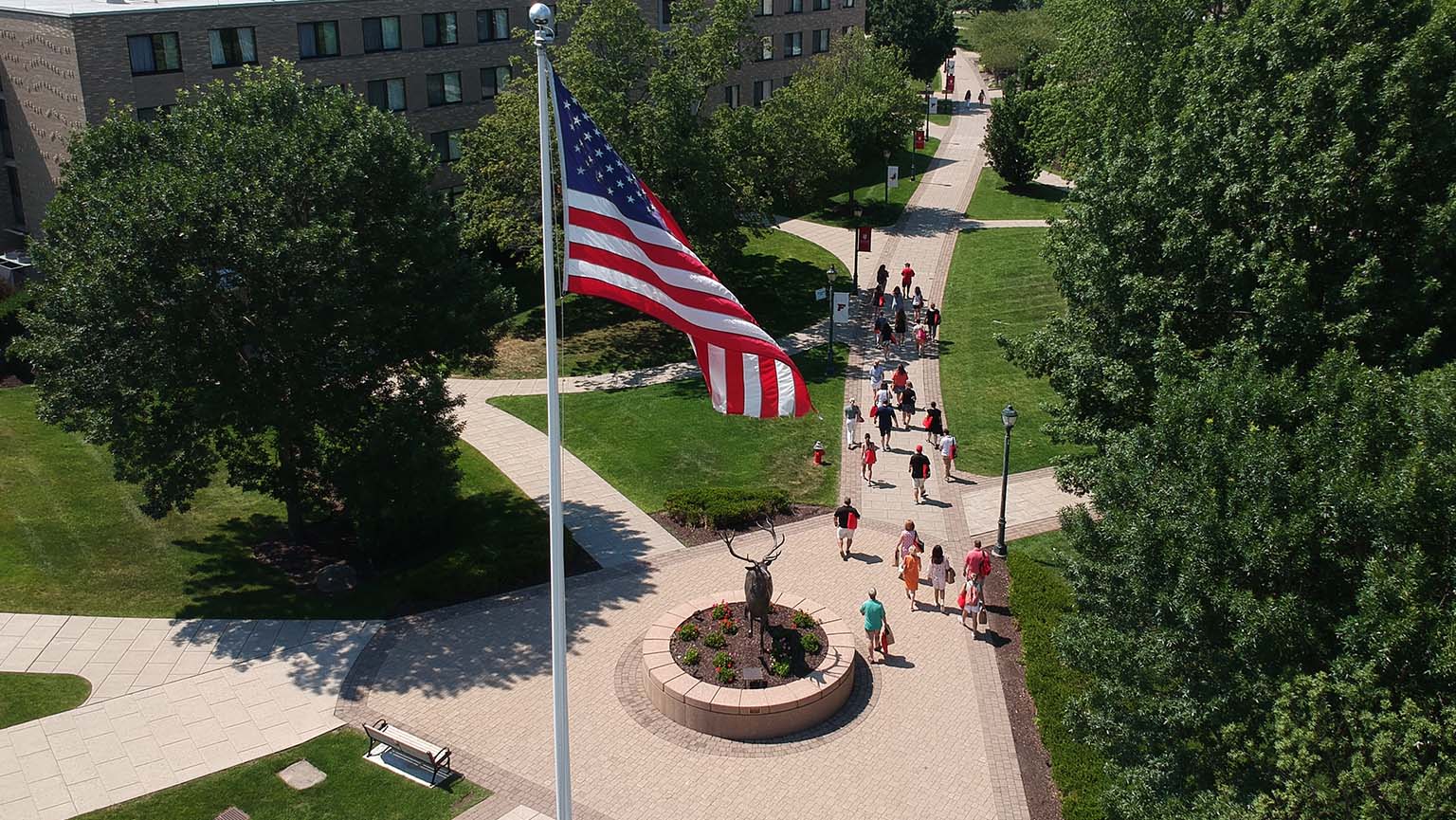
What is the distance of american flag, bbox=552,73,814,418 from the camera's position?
13656 mm

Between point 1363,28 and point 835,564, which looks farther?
point 835,564

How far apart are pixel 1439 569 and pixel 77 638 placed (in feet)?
73.7

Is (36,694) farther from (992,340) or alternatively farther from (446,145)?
(446,145)

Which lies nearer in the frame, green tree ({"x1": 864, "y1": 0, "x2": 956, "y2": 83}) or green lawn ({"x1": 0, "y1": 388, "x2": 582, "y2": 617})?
green lawn ({"x1": 0, "y1": 388, "x2": 582, "y2": 617})

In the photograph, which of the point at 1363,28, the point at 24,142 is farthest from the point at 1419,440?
the point at 24,142

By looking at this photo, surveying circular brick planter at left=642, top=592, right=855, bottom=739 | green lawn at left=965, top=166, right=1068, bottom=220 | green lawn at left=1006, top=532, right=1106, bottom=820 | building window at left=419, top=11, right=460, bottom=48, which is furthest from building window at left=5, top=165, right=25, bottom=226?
green lawn at left=965, top=166, right=1068, bottom=220

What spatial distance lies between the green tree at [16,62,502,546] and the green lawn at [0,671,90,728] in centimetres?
399

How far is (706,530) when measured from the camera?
28.3 meters

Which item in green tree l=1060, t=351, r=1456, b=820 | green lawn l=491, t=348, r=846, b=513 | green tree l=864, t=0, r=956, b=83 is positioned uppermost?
green tree l=864, t=0, r=956, b=83

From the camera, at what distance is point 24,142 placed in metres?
43.8

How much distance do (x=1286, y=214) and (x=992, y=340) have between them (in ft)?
70.3

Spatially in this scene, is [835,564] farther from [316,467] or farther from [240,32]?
[240,32]

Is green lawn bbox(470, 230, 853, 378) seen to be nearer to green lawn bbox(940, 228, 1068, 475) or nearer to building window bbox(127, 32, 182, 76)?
green lawn bbox(940, 228, 1068, 475)

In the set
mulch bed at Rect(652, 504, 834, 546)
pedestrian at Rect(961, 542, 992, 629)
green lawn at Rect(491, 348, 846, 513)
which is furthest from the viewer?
green lawn at Rect(491, 348, 846, 513)
